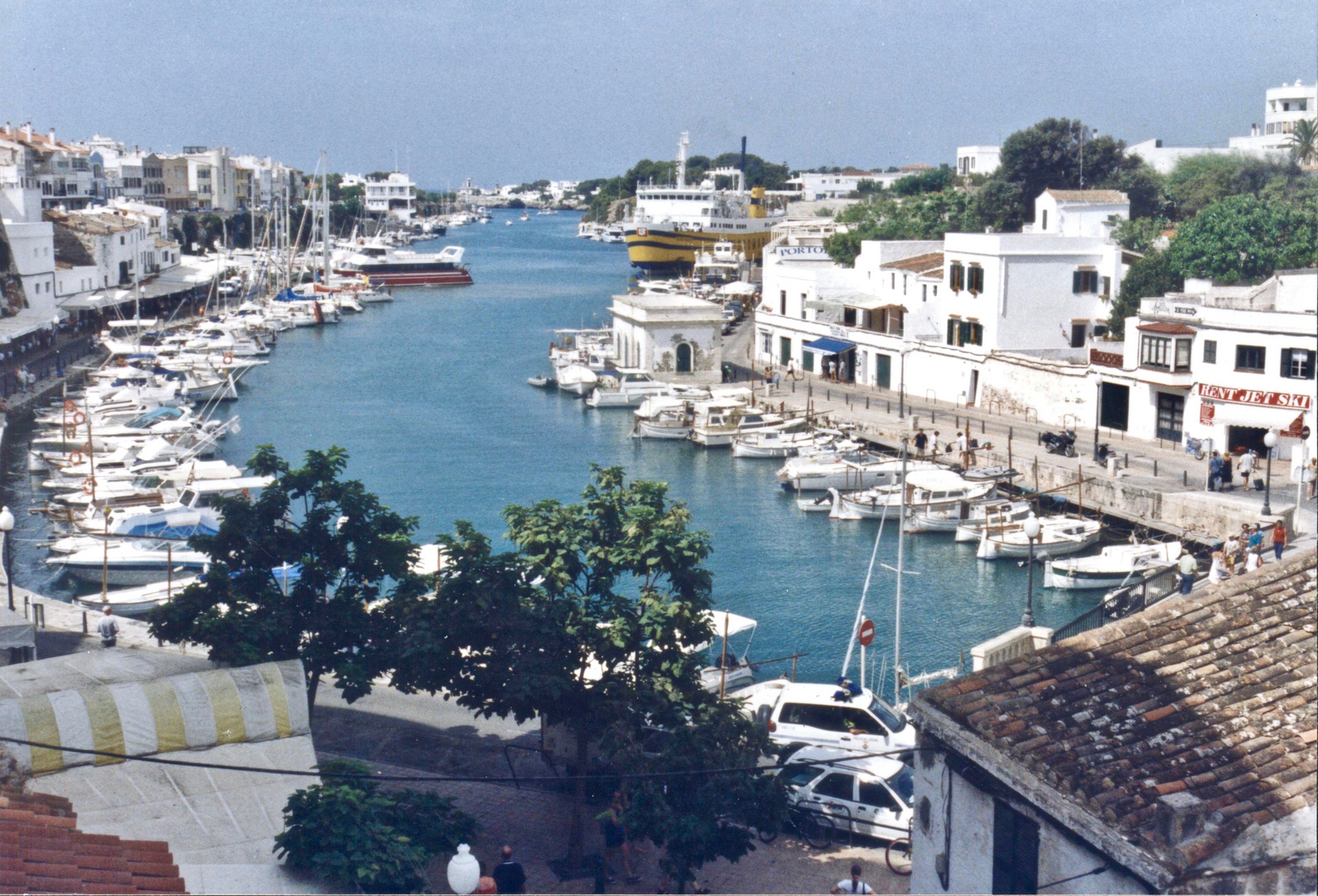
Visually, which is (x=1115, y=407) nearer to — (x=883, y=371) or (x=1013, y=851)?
(x=883, y=371)

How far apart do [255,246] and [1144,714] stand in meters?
97.1

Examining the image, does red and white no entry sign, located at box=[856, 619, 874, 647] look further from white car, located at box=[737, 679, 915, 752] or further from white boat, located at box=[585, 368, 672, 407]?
white boat, located at box=[585, 368, 672, 407]

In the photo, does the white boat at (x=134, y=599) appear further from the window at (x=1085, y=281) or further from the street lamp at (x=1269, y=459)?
the window at (x=1085, y=281)

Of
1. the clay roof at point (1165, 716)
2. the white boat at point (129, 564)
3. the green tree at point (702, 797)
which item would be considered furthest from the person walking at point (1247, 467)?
the white boat at point (129, 564)

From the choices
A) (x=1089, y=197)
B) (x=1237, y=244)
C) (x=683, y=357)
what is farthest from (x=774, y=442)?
(x=1089, y=197)

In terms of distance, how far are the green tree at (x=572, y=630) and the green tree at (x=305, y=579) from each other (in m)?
0.65

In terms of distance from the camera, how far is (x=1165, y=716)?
666cm

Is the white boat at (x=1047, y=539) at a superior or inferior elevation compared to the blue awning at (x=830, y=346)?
inferior

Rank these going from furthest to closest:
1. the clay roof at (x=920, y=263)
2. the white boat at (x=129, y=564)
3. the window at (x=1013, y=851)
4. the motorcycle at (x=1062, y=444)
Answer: the clay roof at (x=920, y=263) < the motorcycle at (x=1062, y=444) < the white boat at (x=129, y=564) < the window at (x=1013, y=851)

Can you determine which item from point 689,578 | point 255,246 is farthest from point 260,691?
point 255,246

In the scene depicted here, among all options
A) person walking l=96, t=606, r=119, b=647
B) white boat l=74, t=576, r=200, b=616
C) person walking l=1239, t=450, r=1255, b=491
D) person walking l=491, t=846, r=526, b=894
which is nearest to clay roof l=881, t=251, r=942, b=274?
person walking l=1239, t=450, r=1255, b=491

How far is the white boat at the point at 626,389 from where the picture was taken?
43.1 metres

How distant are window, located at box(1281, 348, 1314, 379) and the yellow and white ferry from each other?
58925mm

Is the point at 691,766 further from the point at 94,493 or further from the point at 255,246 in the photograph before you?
the point at 255,246
